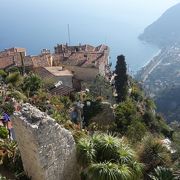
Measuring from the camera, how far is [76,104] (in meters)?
28.7

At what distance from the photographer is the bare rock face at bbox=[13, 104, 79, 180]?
33.8 ft

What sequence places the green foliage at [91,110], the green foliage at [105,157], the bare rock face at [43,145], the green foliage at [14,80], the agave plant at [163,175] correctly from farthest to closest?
the green foliage at [14,80] < the green foliage at [91,110] < the agave plant at [163,175] < the green foliage at [105,157] < the bare rock face at [43,145]

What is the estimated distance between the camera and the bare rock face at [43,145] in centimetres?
1029

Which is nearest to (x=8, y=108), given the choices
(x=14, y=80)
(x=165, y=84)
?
(x=14, y=80)

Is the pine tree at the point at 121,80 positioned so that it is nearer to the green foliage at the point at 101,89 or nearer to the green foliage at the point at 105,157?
the green foliage at the point at 101,89

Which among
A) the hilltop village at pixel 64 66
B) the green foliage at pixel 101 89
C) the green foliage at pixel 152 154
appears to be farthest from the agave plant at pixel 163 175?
the hilltop village at pixel 64 66

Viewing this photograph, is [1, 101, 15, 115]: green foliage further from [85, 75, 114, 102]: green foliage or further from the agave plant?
[85, 75, 114, 102]: green foliage

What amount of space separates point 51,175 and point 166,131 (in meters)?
31.1

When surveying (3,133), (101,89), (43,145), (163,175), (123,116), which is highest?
(43,145)

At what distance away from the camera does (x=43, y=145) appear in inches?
407

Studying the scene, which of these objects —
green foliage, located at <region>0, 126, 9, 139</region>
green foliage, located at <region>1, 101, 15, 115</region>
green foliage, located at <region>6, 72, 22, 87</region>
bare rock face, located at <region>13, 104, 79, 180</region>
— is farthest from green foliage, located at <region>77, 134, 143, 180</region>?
green foliage, located at <region>6, 72, 22, 87</region>

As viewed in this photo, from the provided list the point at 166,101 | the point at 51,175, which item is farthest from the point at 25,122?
the point at 166,101

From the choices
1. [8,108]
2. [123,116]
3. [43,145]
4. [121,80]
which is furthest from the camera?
[121,80]

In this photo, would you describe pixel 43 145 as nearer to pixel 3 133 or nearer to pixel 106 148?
pixel 106 148
